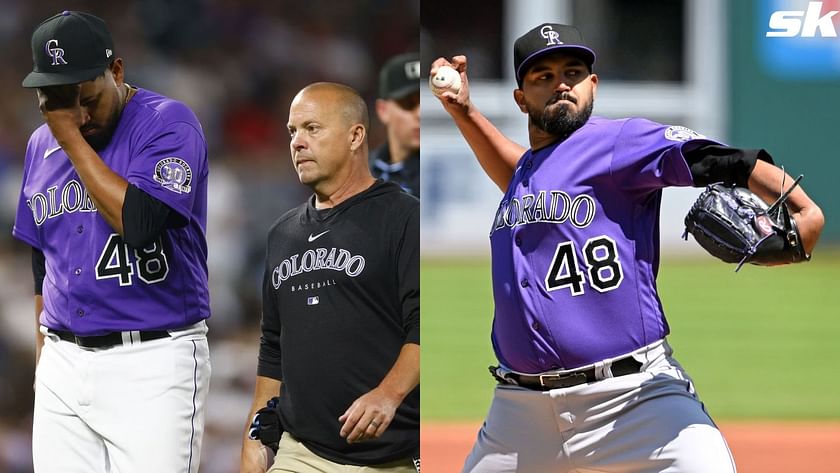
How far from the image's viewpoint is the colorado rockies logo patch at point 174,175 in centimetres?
232

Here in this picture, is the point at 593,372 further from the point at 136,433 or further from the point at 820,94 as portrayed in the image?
the point at 820,94

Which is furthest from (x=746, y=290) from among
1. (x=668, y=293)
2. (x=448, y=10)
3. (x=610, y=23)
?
(x=448, y=10)

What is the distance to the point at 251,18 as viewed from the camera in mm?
3725

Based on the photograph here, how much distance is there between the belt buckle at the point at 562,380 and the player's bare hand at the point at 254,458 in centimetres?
67

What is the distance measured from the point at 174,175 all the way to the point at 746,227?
47.6 inches

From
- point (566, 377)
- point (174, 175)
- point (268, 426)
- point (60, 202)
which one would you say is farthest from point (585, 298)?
point (60, 202)

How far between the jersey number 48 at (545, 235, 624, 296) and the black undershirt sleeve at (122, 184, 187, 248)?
878 millimetres

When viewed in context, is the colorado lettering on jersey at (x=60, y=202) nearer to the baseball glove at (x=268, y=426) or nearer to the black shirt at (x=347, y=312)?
the black shirt at (x=347, y=312)

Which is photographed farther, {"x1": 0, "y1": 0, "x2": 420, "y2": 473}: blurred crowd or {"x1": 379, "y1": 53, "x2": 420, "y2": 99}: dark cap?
{"x1": 379, "y1": 53, "x2": 420, "y2": 99}: dark cap

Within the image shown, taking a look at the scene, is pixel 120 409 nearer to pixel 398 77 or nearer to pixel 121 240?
pixel 121 240

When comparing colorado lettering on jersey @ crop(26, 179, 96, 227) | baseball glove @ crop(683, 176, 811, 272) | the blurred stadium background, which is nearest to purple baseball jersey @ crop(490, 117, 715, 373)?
baseball glove @ crop(683, 176, 811, 272)

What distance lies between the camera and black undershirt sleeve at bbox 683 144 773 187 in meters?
2.14

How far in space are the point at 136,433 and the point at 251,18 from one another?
5.91 ft

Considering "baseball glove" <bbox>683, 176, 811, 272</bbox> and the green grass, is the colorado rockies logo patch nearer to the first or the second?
"baseball glove" <bbox>683, 176, 811, 272</bbox>
